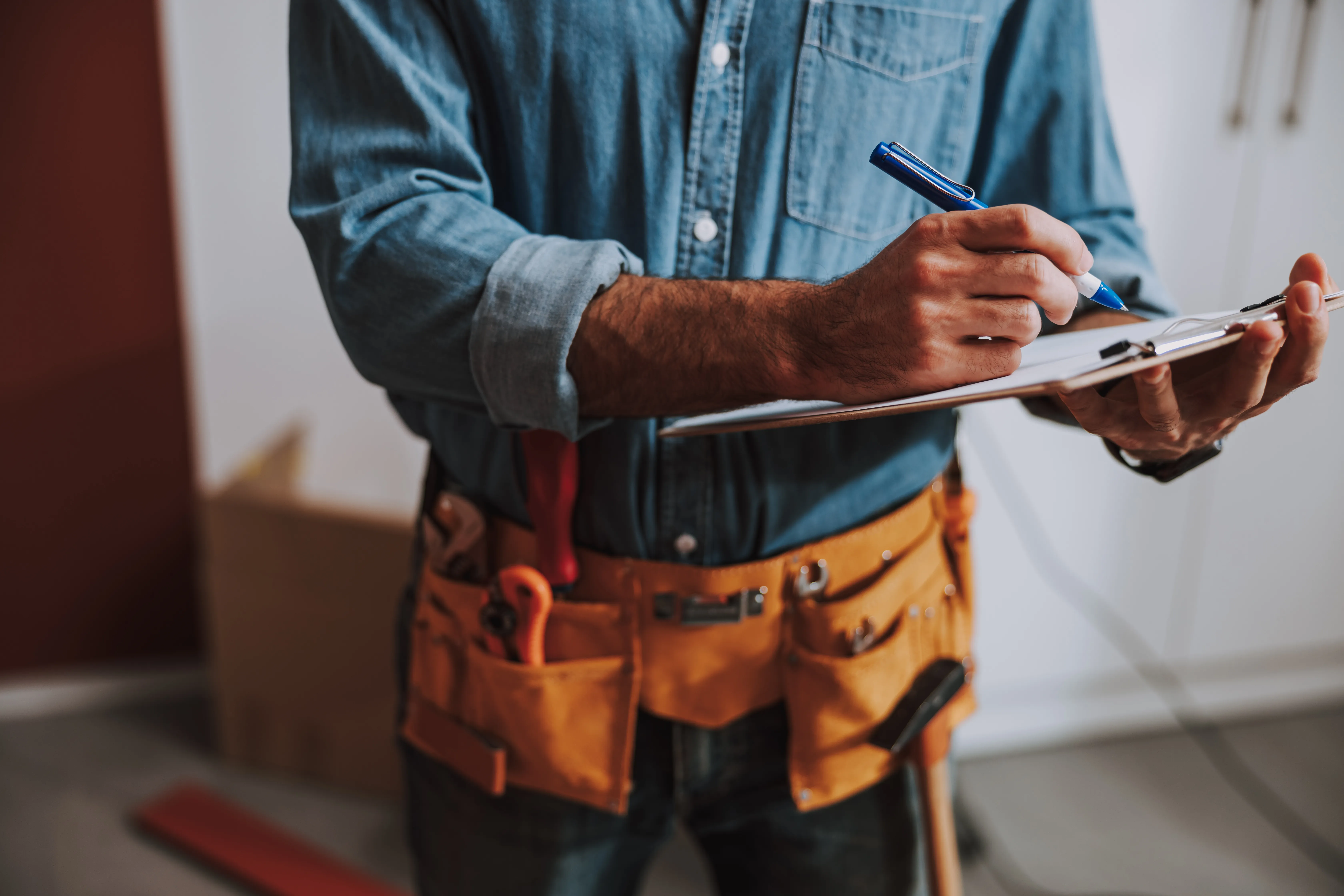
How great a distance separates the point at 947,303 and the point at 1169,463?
29 centimetres

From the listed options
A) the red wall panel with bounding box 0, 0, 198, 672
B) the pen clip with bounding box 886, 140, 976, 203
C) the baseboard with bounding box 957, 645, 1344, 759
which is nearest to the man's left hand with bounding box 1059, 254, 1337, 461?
the pen clip with bounding box 886, 140, 976, 203

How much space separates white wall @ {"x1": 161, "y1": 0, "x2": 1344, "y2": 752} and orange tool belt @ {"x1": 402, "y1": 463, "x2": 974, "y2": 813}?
1.00m

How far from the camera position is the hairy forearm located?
1.61 ft

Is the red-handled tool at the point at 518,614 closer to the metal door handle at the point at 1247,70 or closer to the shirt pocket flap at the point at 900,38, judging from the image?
the shirt pocket flap at the point at 900,38

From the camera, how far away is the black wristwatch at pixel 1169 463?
602mm

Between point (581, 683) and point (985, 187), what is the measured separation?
520 mm

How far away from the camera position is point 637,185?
0.62 meters

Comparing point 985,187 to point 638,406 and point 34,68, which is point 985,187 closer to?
point 638,406

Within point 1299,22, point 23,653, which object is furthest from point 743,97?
point 23,653

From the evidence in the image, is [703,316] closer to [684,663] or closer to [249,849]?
[684,663]

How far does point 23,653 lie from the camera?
1.92 m

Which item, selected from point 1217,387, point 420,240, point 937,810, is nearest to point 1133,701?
point 937,810

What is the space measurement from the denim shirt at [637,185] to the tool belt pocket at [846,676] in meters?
0.06

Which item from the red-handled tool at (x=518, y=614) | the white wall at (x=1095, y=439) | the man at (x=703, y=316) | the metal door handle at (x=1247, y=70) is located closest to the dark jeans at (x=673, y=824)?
the man at (x=703, y=316)
